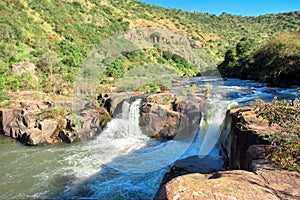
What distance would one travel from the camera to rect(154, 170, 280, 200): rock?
2.00 metres

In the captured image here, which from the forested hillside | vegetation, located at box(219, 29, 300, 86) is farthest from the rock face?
vegetation, located at box(219, 29, 300, 86)

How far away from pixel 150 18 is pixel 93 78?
27559mm

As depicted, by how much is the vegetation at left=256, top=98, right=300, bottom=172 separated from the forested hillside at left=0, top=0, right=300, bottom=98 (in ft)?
19.3

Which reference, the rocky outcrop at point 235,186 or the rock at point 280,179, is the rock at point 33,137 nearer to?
the rocky outcrop at point 235,186

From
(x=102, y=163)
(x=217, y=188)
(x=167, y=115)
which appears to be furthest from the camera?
(x=167, y=115)

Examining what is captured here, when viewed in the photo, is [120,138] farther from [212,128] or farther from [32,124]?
[212,128]

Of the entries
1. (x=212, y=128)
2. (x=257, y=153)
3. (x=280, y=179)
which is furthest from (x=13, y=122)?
(x=280, y=179)

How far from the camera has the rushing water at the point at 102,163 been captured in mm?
5570

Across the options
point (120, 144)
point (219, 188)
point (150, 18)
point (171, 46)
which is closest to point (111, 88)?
point (120, 144)

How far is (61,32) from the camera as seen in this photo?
23938 millimetres

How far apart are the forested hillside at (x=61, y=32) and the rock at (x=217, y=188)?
7132 millimetres

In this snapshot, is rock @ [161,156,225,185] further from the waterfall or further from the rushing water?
the waterfall

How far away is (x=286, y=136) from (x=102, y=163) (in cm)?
521

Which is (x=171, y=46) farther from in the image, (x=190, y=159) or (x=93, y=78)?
(x=93, y=78)
